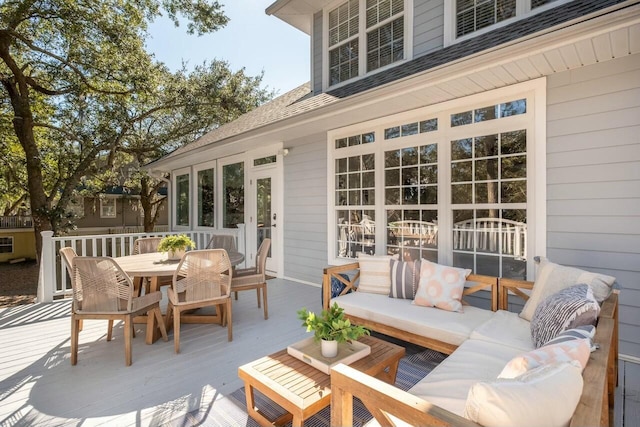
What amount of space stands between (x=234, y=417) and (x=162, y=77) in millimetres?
10147

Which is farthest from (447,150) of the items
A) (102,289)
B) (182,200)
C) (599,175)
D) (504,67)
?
(182,200)

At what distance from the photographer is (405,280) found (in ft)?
11.2

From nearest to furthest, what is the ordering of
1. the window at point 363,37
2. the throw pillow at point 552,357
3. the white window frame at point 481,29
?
1. the throw pillow at point 552,357
2. the white window frame at point 481,29
3. the window at point 363,37

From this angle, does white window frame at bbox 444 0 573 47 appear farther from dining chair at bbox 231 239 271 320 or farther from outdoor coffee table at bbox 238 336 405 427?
outdoor coffee table at bbox 238 336 405 427

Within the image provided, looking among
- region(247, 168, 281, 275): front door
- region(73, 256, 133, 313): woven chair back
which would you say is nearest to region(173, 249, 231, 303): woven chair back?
region(73, 256, 133, 313): woven chair back

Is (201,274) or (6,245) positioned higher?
(201,274)

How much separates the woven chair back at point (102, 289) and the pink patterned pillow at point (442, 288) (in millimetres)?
2692

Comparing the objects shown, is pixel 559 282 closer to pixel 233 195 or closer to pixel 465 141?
pixel 465 141

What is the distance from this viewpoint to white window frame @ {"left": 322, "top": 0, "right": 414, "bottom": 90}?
4.79 m

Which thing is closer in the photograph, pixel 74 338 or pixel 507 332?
pixel 507 332

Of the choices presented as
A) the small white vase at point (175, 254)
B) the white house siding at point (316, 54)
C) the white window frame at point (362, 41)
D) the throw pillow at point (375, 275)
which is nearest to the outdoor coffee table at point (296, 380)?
the throw pillow at point (375, 275)

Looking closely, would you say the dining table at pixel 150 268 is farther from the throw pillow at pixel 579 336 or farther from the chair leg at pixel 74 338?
the throw pillow at pixel 579 336

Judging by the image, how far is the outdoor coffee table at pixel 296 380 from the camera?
173cm

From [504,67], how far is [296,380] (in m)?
3.09
